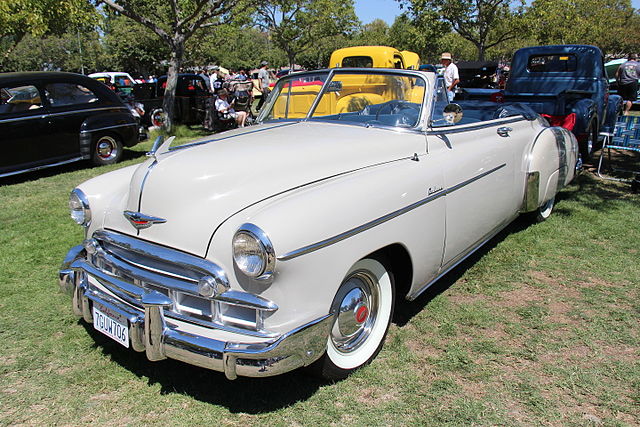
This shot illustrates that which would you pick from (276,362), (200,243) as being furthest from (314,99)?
(276,362)

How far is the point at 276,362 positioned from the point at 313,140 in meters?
1.46

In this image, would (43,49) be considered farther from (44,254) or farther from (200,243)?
(200,243)

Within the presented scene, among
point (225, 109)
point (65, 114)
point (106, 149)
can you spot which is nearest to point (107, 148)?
point (106, 149)

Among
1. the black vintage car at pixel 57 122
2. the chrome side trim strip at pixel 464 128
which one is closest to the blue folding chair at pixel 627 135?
the chrome side trim strip at pixel 464 128

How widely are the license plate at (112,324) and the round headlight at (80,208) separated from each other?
0.58 m

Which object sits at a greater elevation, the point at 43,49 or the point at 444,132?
the point at 43,49

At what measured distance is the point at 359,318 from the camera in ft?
8.75

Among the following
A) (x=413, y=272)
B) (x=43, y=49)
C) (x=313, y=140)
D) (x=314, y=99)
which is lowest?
(x=413, y=272)

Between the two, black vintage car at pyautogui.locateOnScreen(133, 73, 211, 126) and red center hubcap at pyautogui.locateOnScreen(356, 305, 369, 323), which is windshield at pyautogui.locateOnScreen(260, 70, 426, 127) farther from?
black vintage car at pyautogui.locateOnScreen(133, 73, 211, 126)

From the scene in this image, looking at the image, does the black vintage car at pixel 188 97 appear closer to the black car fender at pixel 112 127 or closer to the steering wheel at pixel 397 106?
the black car fender at pixel 112 127

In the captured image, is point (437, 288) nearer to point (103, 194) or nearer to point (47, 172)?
point (103, 194)

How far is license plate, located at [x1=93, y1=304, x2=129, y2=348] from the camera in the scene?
7.88ft

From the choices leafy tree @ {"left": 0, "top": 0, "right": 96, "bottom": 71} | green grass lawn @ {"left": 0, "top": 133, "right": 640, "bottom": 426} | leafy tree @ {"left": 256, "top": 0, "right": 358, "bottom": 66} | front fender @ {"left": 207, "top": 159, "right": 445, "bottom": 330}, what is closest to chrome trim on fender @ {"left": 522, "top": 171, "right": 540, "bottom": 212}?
green grass lawn @ {"left": 0, "top": 133, "right": 640, "bottom": 426}

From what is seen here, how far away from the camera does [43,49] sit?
136ft
